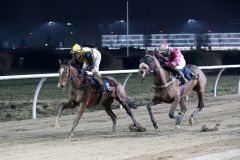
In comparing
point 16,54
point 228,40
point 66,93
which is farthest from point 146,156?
point 228,40

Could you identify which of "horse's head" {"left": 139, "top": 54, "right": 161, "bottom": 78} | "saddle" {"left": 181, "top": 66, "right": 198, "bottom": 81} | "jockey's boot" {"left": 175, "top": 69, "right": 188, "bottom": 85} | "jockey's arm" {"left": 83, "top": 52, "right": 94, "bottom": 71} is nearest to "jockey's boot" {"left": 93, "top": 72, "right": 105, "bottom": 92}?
"jockey's arm" {"left": 83, "top": 52, "right": 94, "bottom": 71}

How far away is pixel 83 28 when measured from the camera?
64.9 meters

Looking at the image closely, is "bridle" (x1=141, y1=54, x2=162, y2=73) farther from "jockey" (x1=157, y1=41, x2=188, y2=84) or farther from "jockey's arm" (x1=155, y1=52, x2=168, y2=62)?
"jockey" (x1=157, y1=41, x2=188, y2=84)

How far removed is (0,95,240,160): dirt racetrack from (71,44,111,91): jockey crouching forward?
856 mm

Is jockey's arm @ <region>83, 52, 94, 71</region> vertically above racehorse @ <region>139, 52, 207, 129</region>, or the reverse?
jockey's arm @ <region>83, 52, 94, 71</region>

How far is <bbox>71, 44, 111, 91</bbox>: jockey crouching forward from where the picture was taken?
33.1ft

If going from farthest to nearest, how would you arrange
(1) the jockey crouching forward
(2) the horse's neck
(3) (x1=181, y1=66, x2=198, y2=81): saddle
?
(3) (x1=181, y1=66, x2=198, y2=81): saddle < (2) the horse's neck < (1) the jockey crouching forward

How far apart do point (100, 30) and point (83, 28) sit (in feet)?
6.40

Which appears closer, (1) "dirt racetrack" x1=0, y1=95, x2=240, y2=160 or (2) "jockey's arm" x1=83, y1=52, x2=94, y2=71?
(1) "dirt racetrack" x1=0, y1=95, x2=240, y2=160

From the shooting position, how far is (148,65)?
10.7 meters

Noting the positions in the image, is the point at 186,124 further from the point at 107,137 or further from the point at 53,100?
the point at 53,100

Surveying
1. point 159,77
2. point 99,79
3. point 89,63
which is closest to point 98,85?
point 99,79

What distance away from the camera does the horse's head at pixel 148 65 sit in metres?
10.6

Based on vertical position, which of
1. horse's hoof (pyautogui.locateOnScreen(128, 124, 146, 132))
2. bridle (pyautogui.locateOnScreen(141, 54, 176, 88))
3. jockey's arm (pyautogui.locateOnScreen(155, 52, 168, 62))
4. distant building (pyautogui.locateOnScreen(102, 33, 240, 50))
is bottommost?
horse's hoof (pyautogui.locateOnScreen(128, 124, 146, 132))
